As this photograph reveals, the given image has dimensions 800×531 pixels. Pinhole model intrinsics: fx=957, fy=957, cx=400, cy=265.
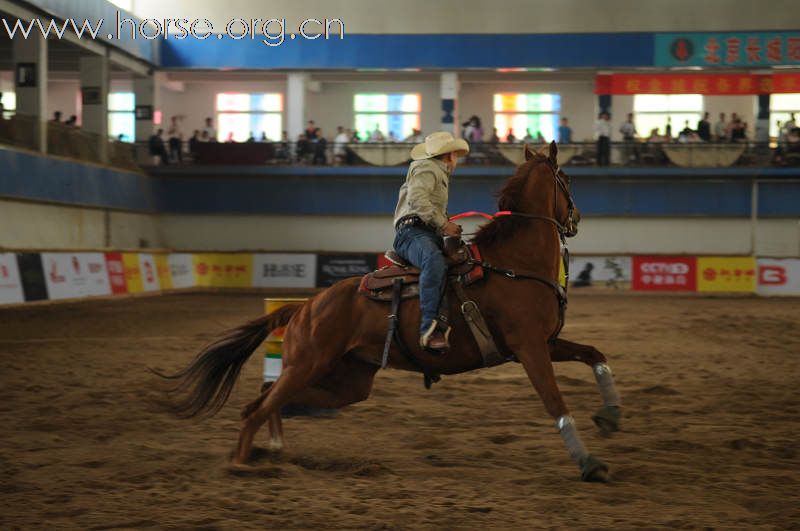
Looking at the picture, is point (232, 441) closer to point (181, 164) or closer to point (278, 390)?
point (278, 390)

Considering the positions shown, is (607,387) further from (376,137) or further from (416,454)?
(376,137)

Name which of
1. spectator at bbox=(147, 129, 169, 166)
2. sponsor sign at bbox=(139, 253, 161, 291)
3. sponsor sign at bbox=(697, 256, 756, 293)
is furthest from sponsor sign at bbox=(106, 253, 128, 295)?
sponsor sign at bbox=(697, 256, 756, 293)

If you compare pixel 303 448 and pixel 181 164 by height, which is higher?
A: pixel 181 164

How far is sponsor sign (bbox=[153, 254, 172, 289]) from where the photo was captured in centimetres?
2958

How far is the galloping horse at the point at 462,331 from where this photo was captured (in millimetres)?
7066

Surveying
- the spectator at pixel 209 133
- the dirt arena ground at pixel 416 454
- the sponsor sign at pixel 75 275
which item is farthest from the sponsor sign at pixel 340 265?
the dirt arena ground at pixel 416 454

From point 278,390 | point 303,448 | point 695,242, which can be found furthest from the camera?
point 695,242

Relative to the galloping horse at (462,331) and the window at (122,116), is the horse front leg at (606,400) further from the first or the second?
the window at (122,116)

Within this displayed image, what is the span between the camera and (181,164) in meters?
36.0

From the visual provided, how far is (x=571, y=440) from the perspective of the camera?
6613 millimetres

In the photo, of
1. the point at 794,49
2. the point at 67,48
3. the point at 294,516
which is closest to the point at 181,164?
the point at 67,48

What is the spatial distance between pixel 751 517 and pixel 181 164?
A: 1281 inches

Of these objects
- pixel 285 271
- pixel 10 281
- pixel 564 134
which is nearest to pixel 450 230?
pixel 10 281

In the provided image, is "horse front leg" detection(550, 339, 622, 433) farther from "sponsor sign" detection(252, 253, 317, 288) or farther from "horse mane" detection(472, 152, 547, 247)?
"sponsor sign" detection(252, 253, 317, 288)
